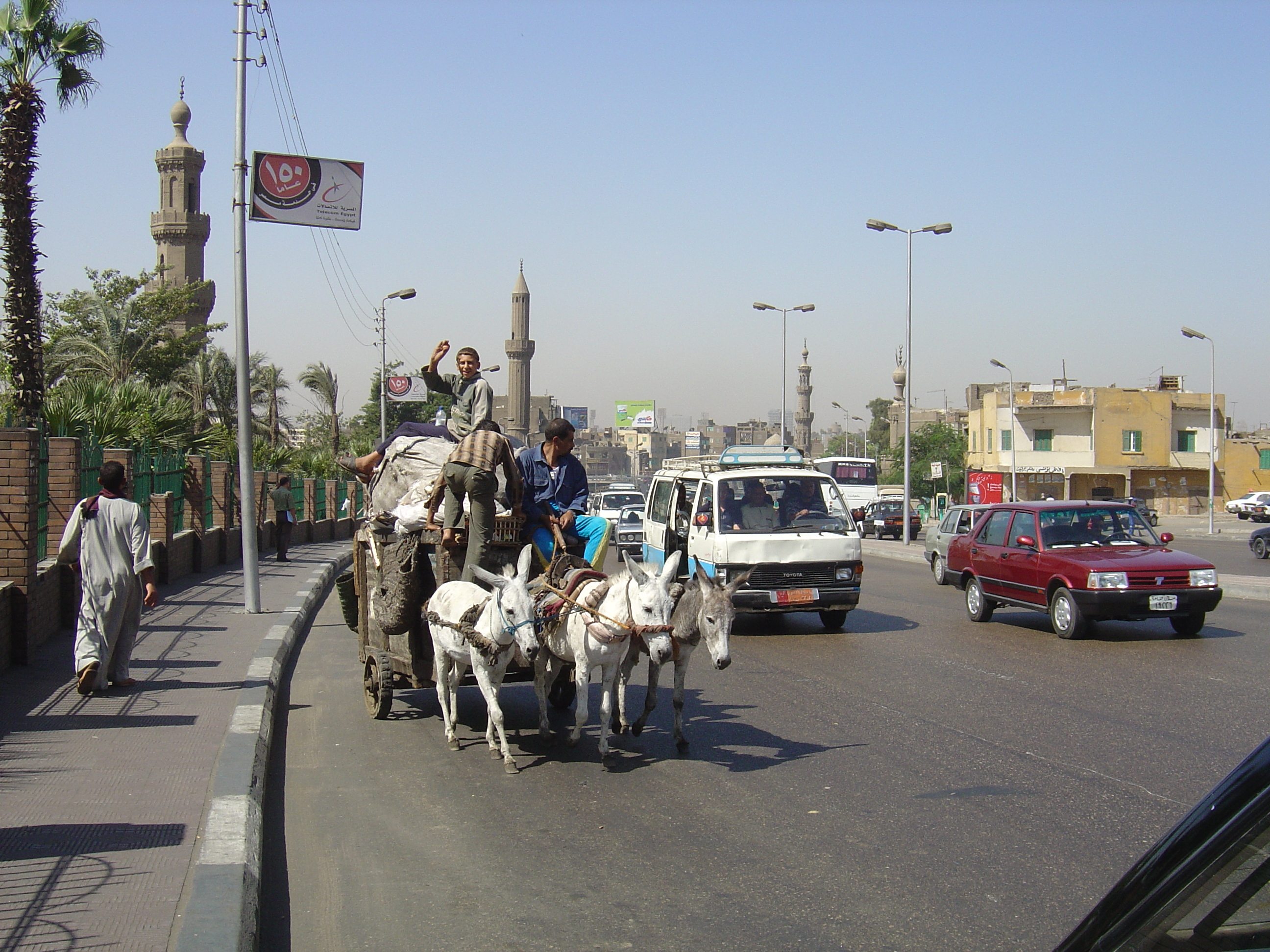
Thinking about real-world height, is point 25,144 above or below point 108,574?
above

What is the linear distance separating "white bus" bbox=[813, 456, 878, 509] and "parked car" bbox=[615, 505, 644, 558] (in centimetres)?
2050

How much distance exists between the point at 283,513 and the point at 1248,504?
54.6m

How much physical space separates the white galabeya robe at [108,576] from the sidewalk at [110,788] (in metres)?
0.32

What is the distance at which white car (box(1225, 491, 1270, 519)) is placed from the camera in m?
58.9

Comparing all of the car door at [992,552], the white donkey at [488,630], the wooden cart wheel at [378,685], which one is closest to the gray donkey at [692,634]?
the white donkey at [488,630]

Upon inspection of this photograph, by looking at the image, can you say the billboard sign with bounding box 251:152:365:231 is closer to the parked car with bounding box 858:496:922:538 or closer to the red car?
the red car

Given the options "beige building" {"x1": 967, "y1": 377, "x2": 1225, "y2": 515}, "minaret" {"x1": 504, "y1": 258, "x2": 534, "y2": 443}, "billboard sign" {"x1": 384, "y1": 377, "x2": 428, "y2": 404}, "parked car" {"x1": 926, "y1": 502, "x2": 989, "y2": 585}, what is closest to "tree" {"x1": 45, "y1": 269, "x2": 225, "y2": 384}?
"billboard sign" {"x1": 384, "y1": 377, "x2": 428, "y2": 404}

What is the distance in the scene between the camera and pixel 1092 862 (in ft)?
17.0

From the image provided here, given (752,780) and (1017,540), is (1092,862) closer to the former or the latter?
(752,780)

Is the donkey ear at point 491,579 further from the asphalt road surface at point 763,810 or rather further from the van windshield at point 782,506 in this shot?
the van windshield at point 782,506

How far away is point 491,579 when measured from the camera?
7070mm

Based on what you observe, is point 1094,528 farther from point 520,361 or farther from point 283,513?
point 520,361

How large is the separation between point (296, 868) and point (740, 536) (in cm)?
916

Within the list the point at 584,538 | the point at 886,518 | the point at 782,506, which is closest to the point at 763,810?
the point at 584,538
